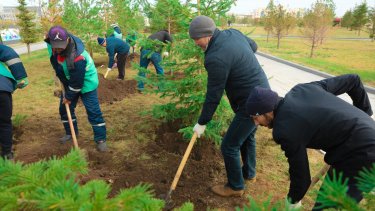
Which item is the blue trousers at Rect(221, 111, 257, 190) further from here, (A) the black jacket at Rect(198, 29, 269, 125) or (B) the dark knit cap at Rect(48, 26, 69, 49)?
(B) the dark knit cap at Rect(48, 26, 69, 49)

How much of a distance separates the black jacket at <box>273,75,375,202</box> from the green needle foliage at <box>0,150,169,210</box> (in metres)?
1.36

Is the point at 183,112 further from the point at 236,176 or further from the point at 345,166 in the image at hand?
the point at 345,166

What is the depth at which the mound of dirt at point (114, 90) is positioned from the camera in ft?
23.9

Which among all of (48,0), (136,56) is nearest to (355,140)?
(48,0)

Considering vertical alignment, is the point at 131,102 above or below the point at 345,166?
below

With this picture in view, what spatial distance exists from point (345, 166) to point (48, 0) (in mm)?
9730

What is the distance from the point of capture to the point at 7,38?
32.5 meters

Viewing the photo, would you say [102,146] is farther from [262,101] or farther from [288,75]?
[288,75]

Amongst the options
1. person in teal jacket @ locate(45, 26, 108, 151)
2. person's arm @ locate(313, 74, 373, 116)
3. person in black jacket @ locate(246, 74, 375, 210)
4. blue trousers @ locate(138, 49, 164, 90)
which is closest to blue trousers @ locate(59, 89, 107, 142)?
person in teal jacket @ locate(45, 26, 108, 151)

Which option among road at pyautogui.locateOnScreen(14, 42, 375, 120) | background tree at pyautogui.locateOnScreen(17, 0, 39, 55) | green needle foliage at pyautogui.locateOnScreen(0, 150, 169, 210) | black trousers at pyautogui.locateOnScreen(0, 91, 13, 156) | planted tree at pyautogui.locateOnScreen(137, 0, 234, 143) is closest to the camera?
green needle foliage at pyautogui.locateOnScreen(0, 150, 169, 210)

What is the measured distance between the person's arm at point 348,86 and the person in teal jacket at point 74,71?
2.93 meters

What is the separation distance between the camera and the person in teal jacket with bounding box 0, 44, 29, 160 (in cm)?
378

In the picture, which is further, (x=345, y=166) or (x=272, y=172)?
(x=272, y=172)

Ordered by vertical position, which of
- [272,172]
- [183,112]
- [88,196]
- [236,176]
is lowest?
[272,172]
